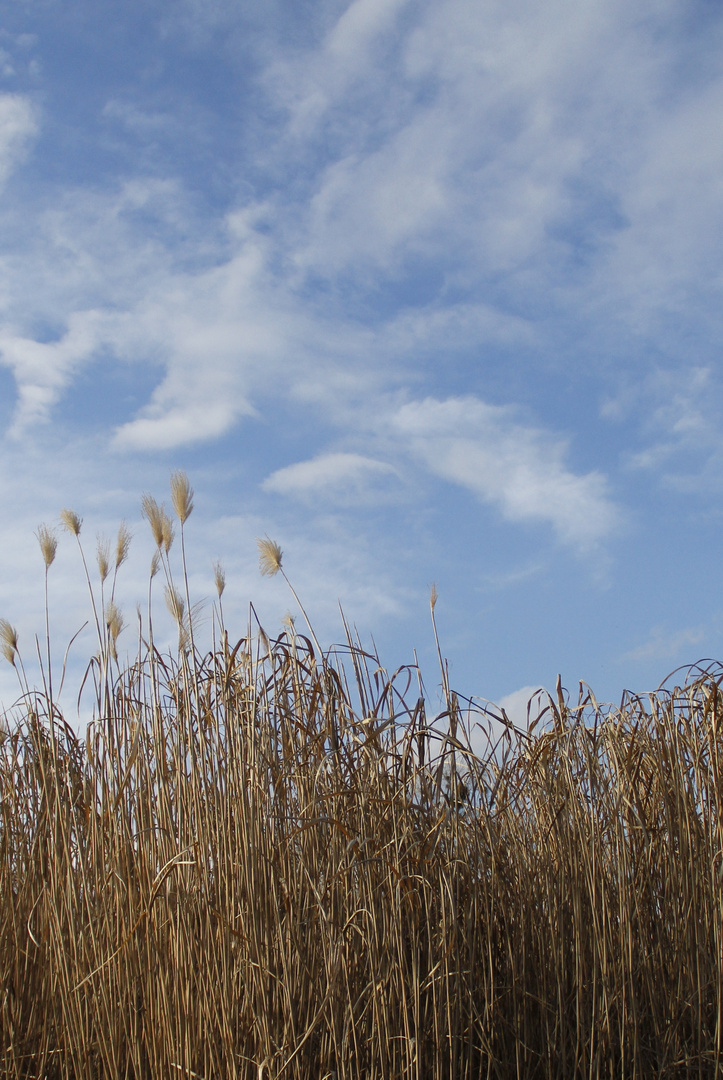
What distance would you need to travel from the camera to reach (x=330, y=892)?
80.8 inches

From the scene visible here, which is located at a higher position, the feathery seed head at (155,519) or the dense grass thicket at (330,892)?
the feathery seed head at (155,519)

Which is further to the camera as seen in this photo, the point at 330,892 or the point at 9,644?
the point at 9,644

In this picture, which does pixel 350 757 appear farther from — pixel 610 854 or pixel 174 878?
pixel 610 854

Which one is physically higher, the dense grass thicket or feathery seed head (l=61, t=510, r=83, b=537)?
feathery seed head (l=61, t=510, r=83, b=537)

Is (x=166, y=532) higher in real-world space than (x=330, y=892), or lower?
higher

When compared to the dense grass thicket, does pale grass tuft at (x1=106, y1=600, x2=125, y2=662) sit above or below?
above

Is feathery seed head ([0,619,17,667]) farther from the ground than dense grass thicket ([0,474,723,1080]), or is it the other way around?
feathery seed head ([0,619,17,667])

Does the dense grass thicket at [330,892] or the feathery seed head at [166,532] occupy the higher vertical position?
the feathery seed head at [166,532]

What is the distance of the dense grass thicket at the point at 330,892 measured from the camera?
2004mm

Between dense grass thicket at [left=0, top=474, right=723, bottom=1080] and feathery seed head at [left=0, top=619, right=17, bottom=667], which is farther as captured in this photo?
feathery seed head at [left=0, top=619, right=17, bottom=667]

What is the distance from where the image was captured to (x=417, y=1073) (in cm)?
191

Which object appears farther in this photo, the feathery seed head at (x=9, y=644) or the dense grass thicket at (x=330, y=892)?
the feathery seed head at (x=9, y=644)

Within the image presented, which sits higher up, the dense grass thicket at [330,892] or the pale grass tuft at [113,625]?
the pale grass tuft at [113,625]

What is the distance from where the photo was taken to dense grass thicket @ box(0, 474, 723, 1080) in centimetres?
200
